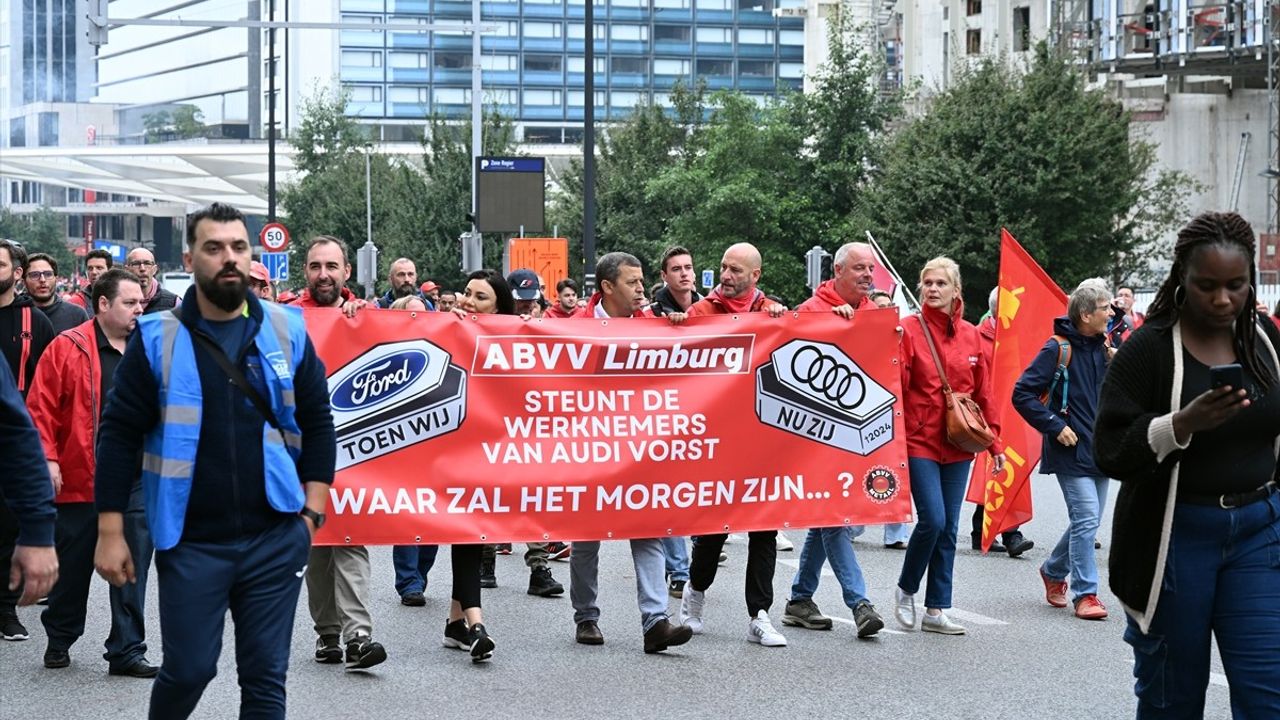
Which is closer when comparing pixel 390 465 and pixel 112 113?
pixel 390 465

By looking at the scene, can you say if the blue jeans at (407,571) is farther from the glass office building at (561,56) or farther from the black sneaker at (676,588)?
the glass office building at (561,56)

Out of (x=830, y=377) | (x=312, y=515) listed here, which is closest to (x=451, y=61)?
(x=830, y=377)

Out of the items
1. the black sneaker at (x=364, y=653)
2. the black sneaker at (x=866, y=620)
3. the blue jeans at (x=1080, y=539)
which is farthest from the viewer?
the blue jeans at (x=1080, y=539)

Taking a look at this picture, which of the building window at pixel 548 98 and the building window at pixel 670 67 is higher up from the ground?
the building window at pixel 670 67

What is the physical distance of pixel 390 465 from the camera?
8.83 m

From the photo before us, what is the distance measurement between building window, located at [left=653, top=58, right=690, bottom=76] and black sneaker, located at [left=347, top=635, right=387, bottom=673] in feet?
415

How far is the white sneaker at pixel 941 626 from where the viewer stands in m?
9.34

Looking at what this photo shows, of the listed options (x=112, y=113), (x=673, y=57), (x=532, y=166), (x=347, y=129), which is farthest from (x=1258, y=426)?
(x=112, y=113)

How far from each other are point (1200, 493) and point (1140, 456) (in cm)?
21

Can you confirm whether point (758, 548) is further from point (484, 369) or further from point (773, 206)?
point (773, 206)

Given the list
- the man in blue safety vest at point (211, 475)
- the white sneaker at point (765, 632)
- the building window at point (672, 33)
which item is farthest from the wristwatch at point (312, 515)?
the building window at point (672, 33)

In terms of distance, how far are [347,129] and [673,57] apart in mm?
63897

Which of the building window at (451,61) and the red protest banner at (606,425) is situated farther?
the building window at (451,61)

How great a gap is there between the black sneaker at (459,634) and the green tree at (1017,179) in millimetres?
28754
